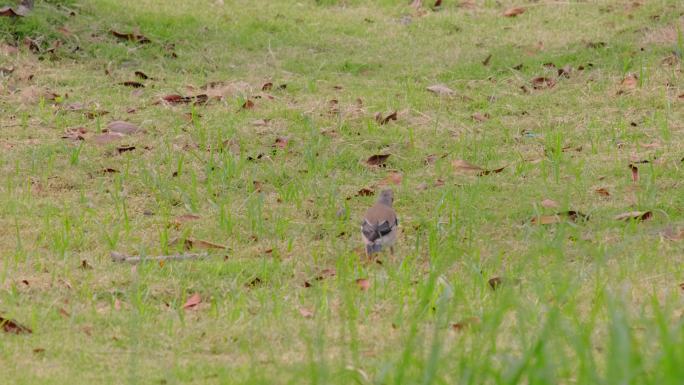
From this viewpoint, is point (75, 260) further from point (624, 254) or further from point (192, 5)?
point (192, 5)

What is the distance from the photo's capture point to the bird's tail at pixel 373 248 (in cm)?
557

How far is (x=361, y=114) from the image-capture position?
27.8ft

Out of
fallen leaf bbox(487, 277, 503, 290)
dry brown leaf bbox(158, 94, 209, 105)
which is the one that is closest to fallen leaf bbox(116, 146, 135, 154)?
dry brown leaf bbox(158, 94, 209, 105)

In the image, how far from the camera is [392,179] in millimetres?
7207

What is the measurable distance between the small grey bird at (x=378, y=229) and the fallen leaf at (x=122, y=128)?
9.53ft

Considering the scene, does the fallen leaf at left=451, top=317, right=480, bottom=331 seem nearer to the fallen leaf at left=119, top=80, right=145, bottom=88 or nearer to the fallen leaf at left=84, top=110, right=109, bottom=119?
the fallen leaf at left=84, top=110, right=109, bottom=119

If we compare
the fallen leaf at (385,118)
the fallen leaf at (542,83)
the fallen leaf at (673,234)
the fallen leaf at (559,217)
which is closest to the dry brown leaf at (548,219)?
the fallen leaf at (559,217)

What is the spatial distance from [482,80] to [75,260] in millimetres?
5027

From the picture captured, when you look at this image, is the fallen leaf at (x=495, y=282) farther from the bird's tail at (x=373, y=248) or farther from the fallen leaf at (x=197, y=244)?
the fallen leaf at (x=197, y=244)

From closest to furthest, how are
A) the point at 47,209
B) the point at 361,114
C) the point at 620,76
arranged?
1. the point at 47,209
2. the point at 361,114
3. the point at 620,76

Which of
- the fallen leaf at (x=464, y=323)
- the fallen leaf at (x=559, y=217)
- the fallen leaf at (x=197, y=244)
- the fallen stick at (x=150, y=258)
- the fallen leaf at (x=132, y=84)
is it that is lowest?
the fallen leaf at (x=132, y=84)

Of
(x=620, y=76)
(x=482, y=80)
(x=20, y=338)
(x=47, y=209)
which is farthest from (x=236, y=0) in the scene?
(x=20, y=338)

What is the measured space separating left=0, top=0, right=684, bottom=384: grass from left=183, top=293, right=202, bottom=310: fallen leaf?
4 cm

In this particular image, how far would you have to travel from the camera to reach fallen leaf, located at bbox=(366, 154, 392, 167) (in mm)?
7539
